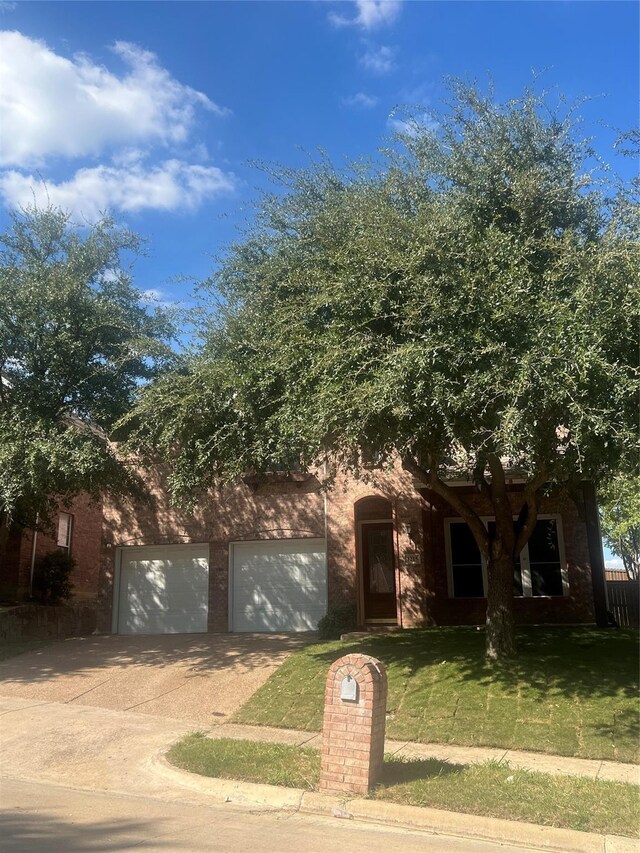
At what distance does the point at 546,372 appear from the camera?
8.51 m

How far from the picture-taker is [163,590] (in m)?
18.4

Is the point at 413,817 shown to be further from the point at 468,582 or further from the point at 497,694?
the point at 468,582

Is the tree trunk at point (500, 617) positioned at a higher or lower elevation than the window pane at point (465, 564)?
lower

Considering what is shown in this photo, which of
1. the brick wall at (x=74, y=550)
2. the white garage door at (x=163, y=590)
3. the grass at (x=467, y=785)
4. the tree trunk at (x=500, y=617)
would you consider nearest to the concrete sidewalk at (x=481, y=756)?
the grass at (x=467, y=785)

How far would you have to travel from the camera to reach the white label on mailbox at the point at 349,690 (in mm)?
7199

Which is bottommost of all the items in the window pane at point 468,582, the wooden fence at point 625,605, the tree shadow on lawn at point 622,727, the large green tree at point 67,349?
the tree shadow on lawn at point 622,727

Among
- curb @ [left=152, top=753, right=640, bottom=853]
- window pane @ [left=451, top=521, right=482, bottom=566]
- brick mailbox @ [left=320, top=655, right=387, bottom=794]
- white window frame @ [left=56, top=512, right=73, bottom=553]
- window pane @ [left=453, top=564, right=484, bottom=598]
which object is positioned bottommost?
curb @ [left=152, top=753, right=640, bottom=853]

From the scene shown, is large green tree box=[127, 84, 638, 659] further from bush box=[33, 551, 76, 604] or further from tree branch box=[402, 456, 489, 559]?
bush box=[33, 551, 76, 604]

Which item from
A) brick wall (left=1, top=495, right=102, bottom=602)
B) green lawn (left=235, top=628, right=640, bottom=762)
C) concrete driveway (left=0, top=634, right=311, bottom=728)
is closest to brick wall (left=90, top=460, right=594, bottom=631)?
concrete driveway (left=0, top=634, right=311, bottom=728)

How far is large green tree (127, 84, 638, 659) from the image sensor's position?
8.83 meters

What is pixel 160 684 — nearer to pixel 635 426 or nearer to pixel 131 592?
pixel 131 592

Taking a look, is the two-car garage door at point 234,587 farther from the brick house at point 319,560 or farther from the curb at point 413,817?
the curb at point 413,817

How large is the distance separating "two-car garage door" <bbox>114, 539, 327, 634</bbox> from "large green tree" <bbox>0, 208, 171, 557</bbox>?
11.7ft

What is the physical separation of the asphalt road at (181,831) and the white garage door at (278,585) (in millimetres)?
10354
